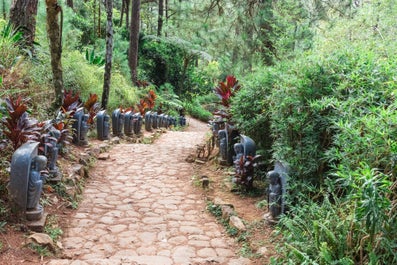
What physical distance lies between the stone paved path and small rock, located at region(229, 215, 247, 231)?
0.16m

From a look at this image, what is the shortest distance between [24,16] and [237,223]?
19.3 feet

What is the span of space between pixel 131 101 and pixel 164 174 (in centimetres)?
583

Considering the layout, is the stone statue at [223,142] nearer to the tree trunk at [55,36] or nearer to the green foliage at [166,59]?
the tree trunk at [55,36]

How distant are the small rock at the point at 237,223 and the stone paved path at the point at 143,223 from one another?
16cm

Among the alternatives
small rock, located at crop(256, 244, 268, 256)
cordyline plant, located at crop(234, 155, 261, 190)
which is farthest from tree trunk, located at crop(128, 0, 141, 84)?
small rock, located at crop(256, 244, 268, 256)

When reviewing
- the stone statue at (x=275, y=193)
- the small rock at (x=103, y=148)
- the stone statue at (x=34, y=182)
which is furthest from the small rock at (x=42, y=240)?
Answer: the small rock at (x=103, y=148)


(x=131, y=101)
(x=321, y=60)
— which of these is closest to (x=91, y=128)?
(x=131, y=101)

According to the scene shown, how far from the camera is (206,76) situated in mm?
26219

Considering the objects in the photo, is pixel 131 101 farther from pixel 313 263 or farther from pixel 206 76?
pixel 206 76

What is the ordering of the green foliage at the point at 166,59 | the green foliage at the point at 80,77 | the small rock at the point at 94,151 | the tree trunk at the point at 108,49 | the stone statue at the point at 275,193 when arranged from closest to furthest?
the stone statue at the point at 275,193 < the small rock at the point at 94,151 < the green foliage at the point at 80,77 < the tree trunk at the point at 108,49 < the green foliage at the point at 166,59

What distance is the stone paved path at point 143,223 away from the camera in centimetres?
303

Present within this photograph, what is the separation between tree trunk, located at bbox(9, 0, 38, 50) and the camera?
Answer: 6.65 m

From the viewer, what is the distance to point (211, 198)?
4.52 m

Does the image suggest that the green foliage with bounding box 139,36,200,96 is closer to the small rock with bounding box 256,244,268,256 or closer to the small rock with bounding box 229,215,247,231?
the small rock with bounding box 229,215,247,231
